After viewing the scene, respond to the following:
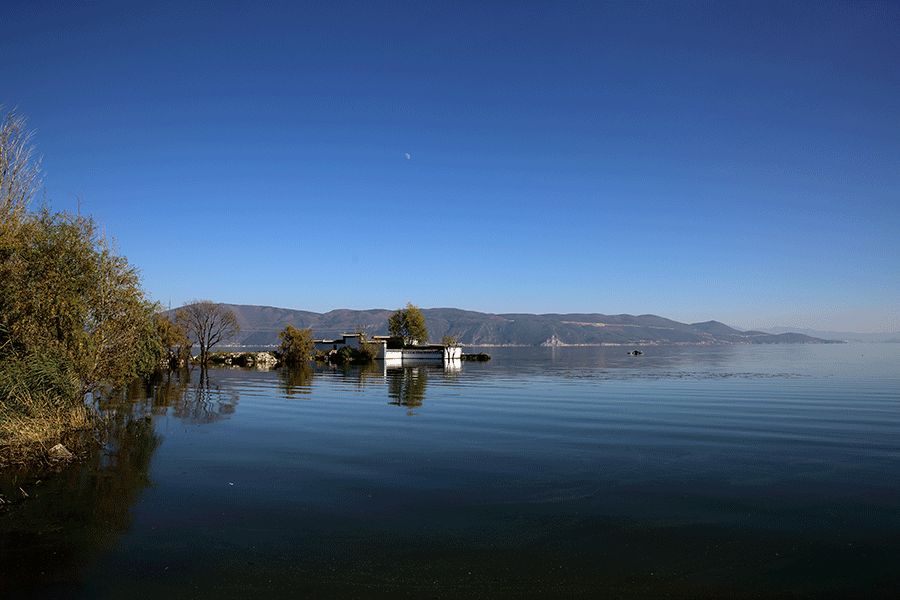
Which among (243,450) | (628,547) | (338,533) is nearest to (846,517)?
(628,547)

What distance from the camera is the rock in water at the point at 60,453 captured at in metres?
16.3

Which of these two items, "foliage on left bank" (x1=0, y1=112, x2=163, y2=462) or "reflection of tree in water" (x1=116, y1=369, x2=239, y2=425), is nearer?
"foliage on left bank" (x1=0, y1=112, x2=163, y2=462)

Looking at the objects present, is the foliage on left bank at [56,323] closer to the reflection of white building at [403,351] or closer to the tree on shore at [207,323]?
the tree on shore at [207,323]

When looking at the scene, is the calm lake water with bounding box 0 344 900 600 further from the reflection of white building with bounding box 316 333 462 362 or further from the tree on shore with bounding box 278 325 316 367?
the reflection of white building with bounding box 316 333 462 362

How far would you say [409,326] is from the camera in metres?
137

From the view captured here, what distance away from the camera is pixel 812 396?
39.1 m

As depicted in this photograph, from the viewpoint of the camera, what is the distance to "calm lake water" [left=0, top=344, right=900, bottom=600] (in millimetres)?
9000

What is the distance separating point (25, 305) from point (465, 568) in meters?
19.4

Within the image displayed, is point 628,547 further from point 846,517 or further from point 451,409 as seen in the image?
point 451,409

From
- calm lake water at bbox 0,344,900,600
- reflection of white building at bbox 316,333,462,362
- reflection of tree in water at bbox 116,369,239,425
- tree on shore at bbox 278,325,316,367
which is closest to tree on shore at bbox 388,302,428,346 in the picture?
reflection of white building at bbox 316,333,462,362

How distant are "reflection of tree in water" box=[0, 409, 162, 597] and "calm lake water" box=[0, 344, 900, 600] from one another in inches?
2.2

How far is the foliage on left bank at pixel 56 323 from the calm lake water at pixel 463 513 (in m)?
2.20

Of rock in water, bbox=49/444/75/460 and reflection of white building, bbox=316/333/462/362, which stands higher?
reflection of white building, bbox=316/333/462/362

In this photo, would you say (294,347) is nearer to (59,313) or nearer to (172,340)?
(172,340)
